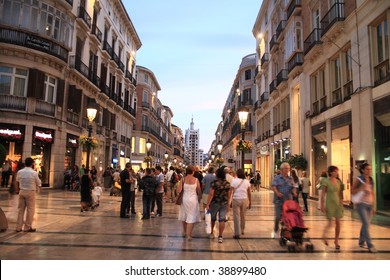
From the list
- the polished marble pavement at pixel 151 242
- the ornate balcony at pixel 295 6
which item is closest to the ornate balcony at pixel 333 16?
the ornate balcony at pixel 295 6

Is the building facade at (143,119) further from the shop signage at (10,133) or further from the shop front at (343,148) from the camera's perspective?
the shop front at (343,148)

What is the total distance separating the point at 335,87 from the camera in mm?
17984

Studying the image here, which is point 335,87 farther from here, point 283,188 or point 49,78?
point 49,78

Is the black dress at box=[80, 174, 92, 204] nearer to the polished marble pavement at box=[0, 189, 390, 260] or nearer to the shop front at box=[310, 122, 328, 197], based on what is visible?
the polished marble pavement at box=[0, 189, 390, 260]

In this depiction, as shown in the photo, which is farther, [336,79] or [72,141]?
[72,141]

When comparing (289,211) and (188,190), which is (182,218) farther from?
(289,211)

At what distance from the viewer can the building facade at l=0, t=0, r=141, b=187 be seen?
69.0 ft

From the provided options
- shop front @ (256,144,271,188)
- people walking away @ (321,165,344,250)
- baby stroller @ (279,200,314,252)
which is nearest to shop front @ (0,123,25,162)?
baby stroller @ (279,200,314,252)

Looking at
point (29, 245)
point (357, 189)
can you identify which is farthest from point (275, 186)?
point (29, 245)

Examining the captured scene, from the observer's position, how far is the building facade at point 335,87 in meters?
13.2

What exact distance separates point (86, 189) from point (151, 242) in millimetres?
5760

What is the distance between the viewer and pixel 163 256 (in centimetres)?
630

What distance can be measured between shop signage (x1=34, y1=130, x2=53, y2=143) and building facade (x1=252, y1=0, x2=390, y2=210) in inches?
656

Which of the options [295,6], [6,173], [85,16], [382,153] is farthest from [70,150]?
[382,153]
